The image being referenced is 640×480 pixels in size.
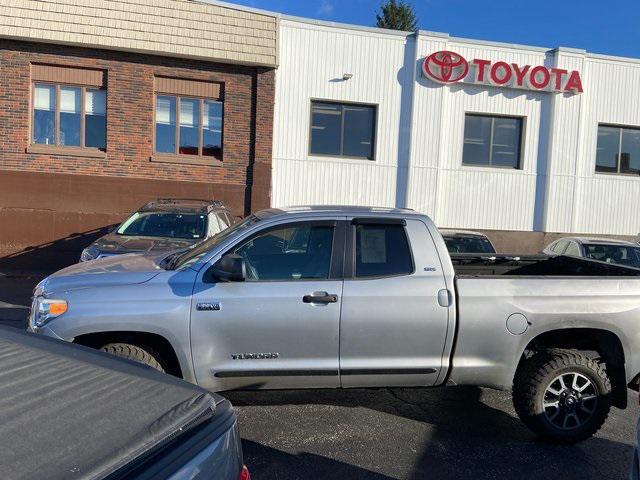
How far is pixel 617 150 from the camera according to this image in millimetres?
15828

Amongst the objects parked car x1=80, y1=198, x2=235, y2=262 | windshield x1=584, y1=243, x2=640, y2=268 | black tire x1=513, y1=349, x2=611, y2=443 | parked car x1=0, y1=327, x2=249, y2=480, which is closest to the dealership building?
parked car x1=80, y1=198, x2=235, y2=262

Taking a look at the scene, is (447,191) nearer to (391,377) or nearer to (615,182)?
(615,182)

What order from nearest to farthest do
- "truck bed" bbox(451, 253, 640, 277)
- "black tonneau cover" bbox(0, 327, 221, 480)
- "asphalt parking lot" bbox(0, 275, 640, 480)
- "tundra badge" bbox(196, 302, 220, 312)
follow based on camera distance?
"black tonneau cover" bbox(0, 327, 221, 480)
"asphalt parking lot" bbox(0, 275, 640, 480)
"tundra badge" bbox(196, 302, 220, 312)
"truck bed" bbox(451, 253, 640, 277)

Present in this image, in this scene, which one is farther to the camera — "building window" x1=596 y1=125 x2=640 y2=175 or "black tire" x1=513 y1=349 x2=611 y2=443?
"building window" x1=596 y1=125 x2=640 y2=175

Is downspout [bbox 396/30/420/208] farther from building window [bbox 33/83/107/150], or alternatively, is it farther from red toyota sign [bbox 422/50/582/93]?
building window [bbox 33/83/107/150]

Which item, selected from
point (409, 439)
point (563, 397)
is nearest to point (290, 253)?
point (409, 439)

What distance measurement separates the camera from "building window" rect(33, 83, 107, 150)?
13039 millimetres

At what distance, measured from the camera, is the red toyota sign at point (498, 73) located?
14195mm

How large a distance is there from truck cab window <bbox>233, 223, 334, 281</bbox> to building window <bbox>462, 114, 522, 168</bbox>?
38.7ft

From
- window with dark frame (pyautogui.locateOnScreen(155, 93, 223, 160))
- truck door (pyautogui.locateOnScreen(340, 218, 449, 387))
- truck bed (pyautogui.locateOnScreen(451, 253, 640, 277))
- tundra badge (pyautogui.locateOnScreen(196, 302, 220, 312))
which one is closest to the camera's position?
tundra badge (pyautogui.locateOnScreen(196, 302, 220, 312))

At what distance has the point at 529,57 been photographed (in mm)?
14727

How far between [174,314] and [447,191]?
12115mm

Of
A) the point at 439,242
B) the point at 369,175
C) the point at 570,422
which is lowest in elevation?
the point at 570,422

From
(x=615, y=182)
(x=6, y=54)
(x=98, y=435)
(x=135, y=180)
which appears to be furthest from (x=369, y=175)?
(x=98, y=435)
